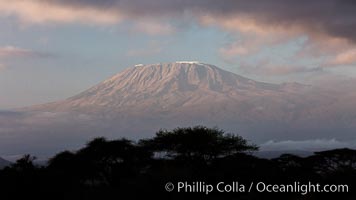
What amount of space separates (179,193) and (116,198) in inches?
146

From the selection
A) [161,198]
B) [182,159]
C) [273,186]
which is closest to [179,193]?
[161,198]

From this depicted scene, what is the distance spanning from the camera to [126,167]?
197ft

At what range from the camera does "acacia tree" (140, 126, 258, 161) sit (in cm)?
6281

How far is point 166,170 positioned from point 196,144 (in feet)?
97.3

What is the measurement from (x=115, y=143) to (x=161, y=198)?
32.9 m

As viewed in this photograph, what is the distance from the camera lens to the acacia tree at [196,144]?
206 ft

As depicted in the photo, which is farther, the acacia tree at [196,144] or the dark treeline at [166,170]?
the acacia tree at [196,144]

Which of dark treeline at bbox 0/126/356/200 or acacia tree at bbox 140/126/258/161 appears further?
acacia tree at bbox 140/126/258/161

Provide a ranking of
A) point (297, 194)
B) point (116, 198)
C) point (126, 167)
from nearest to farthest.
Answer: point (297, 194) → point (116, 198) → point (126, 167)

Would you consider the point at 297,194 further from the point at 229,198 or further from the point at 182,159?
the point at 182,159

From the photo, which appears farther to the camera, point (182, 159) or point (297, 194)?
point (182, 159)

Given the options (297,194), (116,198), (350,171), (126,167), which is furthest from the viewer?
(126,167)

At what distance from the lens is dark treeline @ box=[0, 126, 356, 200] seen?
32375mm

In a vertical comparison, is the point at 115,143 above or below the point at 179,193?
above
